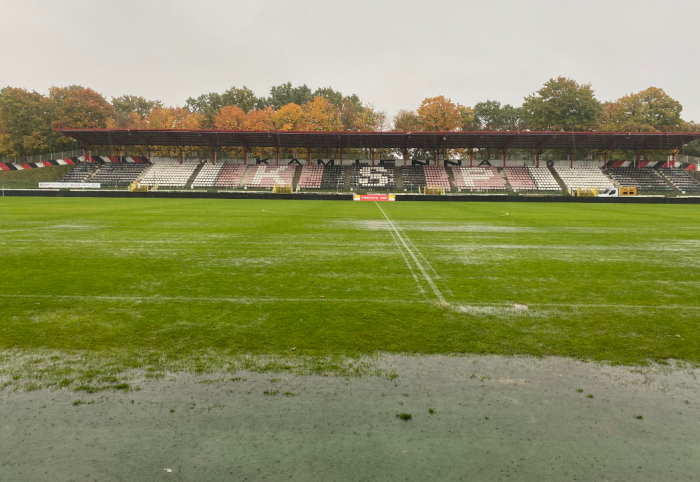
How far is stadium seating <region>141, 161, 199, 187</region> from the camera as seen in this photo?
59.7 m

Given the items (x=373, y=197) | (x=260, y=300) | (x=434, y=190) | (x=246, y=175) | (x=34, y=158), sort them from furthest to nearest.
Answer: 1. (x=34, y=158)
2. (x=246, y=175)
3. (x=434, y=190)
4. (x=373, y=197)
5. (x=260, y=300)

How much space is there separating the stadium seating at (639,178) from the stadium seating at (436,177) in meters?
21.8

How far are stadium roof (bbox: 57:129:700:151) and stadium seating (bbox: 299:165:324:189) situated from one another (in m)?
2.98

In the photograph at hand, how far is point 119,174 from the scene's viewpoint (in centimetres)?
6159

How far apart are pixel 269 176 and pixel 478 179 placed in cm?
2755

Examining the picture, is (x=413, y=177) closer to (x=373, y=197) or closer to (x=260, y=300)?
(x=373, y=197)

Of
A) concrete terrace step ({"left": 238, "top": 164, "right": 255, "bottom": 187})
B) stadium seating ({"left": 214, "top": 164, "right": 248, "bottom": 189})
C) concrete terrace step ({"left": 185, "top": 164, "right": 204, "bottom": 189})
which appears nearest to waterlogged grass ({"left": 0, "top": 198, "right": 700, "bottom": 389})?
stadium seating ({"left": 214, "top": 164, "right": 248, "bottom": 189})

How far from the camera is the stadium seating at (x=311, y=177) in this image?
2327 inches

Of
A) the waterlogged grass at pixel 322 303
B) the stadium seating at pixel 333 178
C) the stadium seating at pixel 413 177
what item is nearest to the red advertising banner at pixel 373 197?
the stadium seating at pixel 333 178

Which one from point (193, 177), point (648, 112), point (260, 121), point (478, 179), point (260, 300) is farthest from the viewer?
point (260, 121)

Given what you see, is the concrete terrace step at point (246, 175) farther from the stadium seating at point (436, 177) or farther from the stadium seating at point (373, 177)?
Result: the stadium seating at point (436, 177)

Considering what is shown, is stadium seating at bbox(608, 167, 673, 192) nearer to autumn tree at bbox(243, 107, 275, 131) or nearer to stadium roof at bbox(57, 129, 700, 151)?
stadium roof at bbox(57, 129, 700, 151)

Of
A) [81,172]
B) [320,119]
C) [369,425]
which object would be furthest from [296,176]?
[369,425]

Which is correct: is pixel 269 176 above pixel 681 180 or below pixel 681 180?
above
